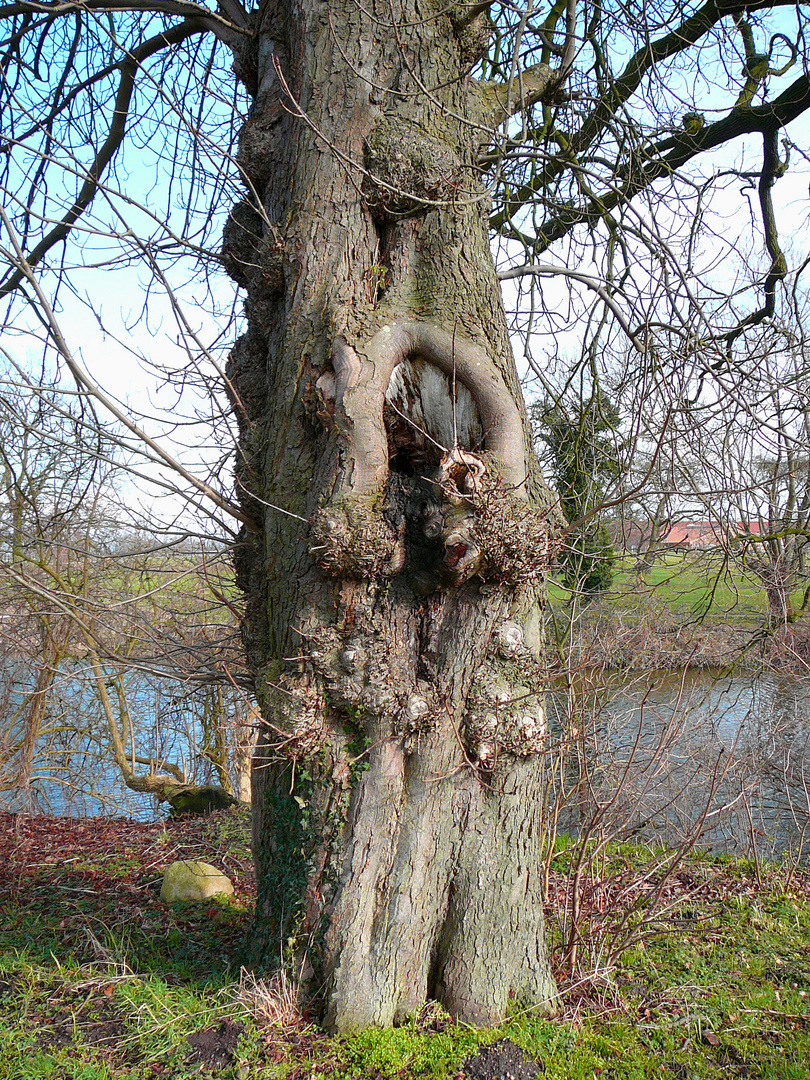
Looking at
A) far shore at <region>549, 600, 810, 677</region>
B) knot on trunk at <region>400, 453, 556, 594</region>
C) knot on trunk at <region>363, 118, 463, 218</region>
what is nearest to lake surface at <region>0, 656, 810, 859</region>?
far shore at <region>549, 600, 810, 677</region>

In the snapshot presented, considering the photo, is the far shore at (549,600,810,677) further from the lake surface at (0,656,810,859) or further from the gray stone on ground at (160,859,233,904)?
the gray stone on ground at (160,859,233,904)

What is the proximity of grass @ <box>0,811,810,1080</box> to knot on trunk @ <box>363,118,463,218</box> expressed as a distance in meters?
3.26

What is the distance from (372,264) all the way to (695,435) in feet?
7.99

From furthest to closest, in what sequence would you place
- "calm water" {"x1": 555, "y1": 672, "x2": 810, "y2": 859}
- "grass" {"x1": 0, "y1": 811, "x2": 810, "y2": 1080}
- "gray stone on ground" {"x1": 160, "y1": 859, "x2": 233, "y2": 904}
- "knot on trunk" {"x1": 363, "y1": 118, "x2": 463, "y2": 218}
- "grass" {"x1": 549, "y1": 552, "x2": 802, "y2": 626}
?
"calm water" {"x1": 555, "y1": 672, "x2": 810, "y2": 859}
"grass" {"x1": 549, "y1": 552, "x2": 802, "y2": 626}
"gray stone on ground" {"x1": 160, "y1": 859, "x2": 233, "y2": 904}
"knot on trunk" {"x1": 363, "y1": 118, "x2": 463, "y2": 218}
"grass" {"x1": 0, "y1": 811, "x2": 810, "y2": 1080}

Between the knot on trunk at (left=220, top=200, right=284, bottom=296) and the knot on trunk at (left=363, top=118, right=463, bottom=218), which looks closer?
the knot on trunk at (left=363, top=118, right=463, bottom=218)

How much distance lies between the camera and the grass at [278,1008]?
249 centimetres

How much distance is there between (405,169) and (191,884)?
157 inches

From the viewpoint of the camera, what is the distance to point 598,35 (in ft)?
15.8

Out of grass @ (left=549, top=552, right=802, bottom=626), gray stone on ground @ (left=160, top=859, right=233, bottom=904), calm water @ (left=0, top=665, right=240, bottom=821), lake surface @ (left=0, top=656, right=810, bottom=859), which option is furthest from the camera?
calm water @ (left=0, top=665, right=240, bottom=821)

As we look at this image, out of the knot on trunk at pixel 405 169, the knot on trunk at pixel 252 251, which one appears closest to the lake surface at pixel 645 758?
the knot on trunk at pixel 252 251

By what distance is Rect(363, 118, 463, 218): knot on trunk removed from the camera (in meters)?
2.99

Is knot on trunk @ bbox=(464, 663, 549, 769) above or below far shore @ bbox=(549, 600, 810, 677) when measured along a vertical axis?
below

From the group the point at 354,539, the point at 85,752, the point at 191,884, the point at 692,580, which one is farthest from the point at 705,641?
the point at 85,752

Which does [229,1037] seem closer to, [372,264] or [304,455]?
[304,455]
